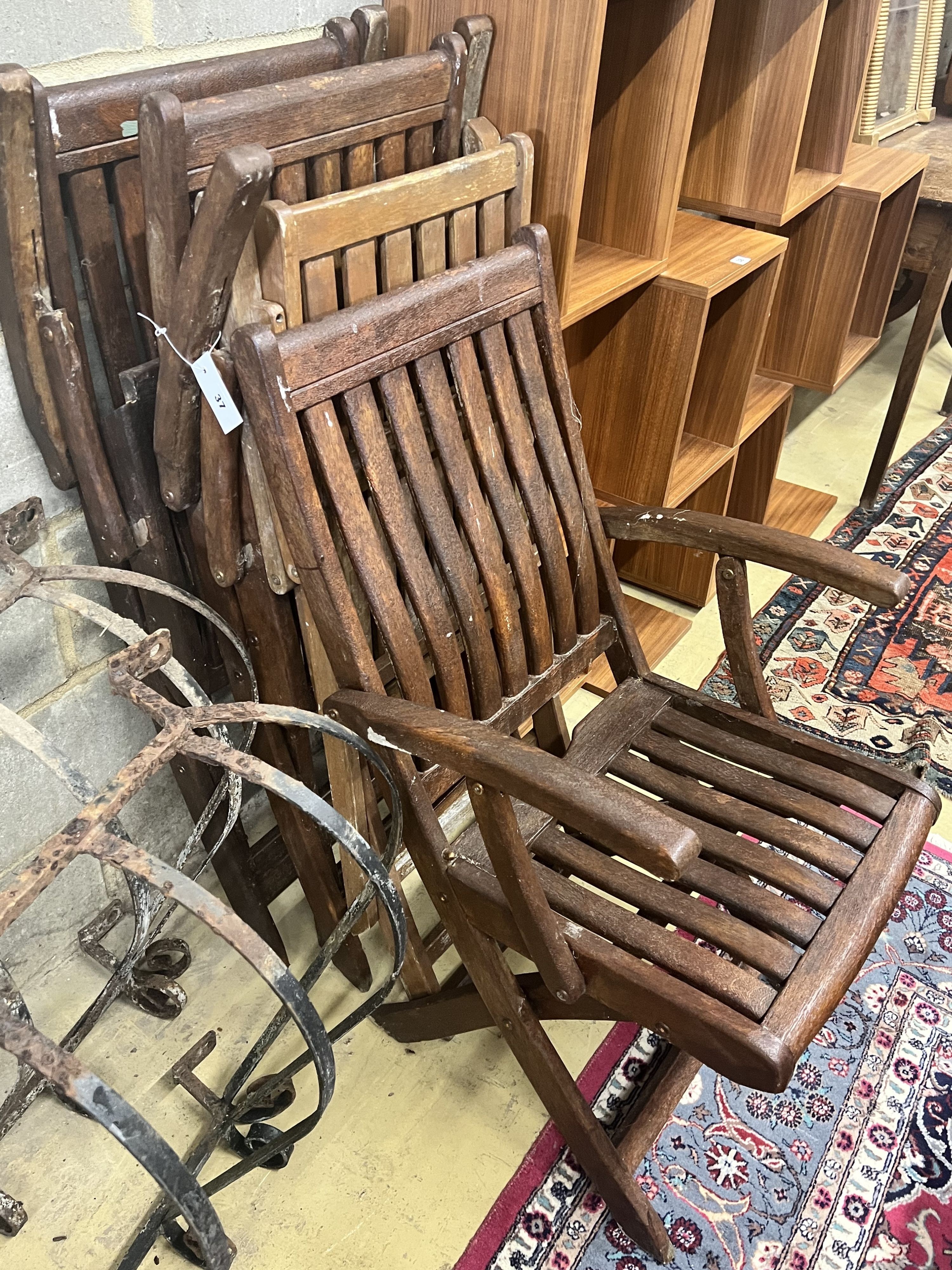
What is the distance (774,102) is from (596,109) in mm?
504

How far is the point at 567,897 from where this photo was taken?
1.42 metres

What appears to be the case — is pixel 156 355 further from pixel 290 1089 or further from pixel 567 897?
pixel 290 1089

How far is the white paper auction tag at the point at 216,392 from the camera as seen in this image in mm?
1260

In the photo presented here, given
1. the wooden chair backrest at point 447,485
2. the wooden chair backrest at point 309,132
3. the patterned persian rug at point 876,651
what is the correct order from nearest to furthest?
the wooden chair backrest at point 309,132 < the wooden chair backrest at point 447,485 < the patterned persian rug at point 876,651

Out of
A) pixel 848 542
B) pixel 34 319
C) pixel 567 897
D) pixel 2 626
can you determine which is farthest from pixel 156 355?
pixel 848 542

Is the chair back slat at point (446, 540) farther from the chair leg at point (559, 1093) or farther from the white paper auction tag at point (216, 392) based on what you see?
the chair leg at point (559, 1093)

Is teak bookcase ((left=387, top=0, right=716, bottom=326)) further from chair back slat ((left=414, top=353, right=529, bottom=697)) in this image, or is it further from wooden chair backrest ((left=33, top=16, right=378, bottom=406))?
chair back slat ((left=414, top=353, right=529, bottom=697))

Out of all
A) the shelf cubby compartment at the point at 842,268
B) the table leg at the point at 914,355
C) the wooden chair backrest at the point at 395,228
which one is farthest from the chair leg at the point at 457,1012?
the table leg at the point at 914,355

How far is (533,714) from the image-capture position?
72.5 inches

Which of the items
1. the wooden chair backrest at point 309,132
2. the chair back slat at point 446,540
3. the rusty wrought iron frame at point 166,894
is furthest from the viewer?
the chair back slat at point 446,540

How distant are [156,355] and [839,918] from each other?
48.3 inches

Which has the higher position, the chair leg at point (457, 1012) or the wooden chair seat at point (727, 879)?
the wooden chair seat at point (727, 879)

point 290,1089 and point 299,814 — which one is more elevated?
point 299,814

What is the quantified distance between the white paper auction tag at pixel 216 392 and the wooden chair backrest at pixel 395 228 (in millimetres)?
111
